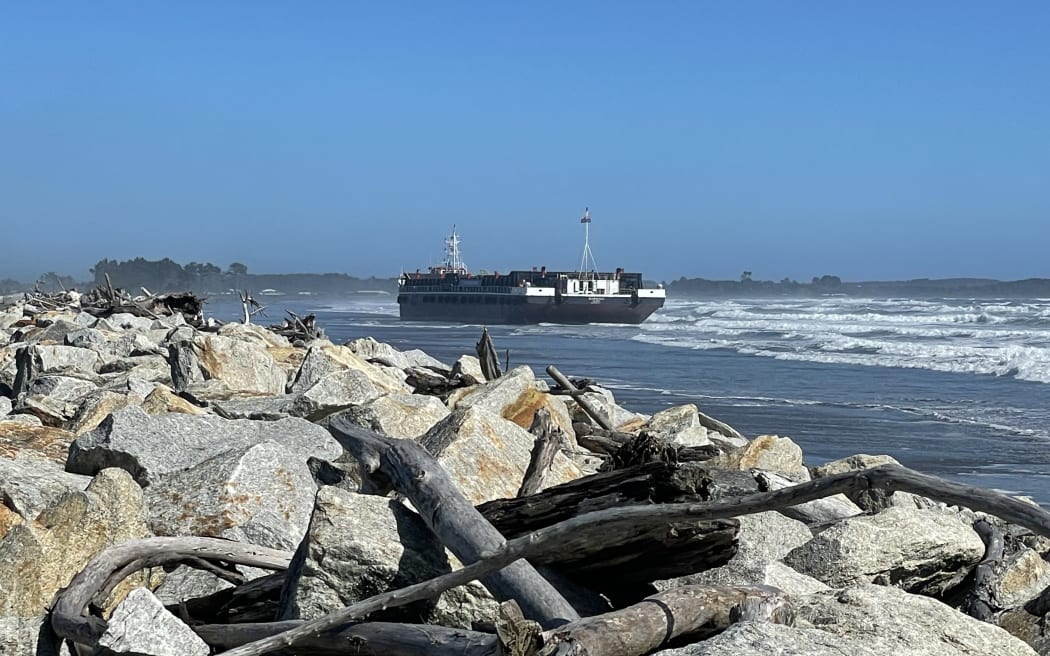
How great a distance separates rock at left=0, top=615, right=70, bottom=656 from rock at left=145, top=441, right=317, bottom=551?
0.71m

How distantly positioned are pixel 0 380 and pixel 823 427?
9677mm

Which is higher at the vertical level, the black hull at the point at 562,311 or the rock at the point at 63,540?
the rock at the point at 63,540

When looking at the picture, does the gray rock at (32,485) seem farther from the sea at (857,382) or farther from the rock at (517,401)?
the sea at (857,382)

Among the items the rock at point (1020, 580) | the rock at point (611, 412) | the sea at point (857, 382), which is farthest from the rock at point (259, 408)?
the sea at point (857, 382)

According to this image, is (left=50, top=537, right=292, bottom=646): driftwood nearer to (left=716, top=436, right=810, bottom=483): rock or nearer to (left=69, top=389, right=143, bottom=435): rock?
(left=69, top=389, right=143, bottom=435): rock

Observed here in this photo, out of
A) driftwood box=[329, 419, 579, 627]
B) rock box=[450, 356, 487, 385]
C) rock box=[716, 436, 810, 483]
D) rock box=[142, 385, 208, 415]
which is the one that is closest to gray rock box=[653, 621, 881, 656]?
driftwood box=[329, 419, 579, 627]

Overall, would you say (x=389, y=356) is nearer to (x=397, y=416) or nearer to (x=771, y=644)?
(x=397, y=416)

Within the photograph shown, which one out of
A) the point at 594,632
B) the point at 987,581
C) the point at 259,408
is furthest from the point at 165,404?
the point at 987,581

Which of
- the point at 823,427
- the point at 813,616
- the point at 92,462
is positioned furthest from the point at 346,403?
the point at 823,427

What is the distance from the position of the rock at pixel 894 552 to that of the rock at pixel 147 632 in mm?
1955

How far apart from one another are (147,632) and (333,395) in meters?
3.80

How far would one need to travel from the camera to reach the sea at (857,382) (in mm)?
12297

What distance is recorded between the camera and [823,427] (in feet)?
46.5

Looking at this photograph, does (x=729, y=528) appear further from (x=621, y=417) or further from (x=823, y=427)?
(x=823, y=427)
